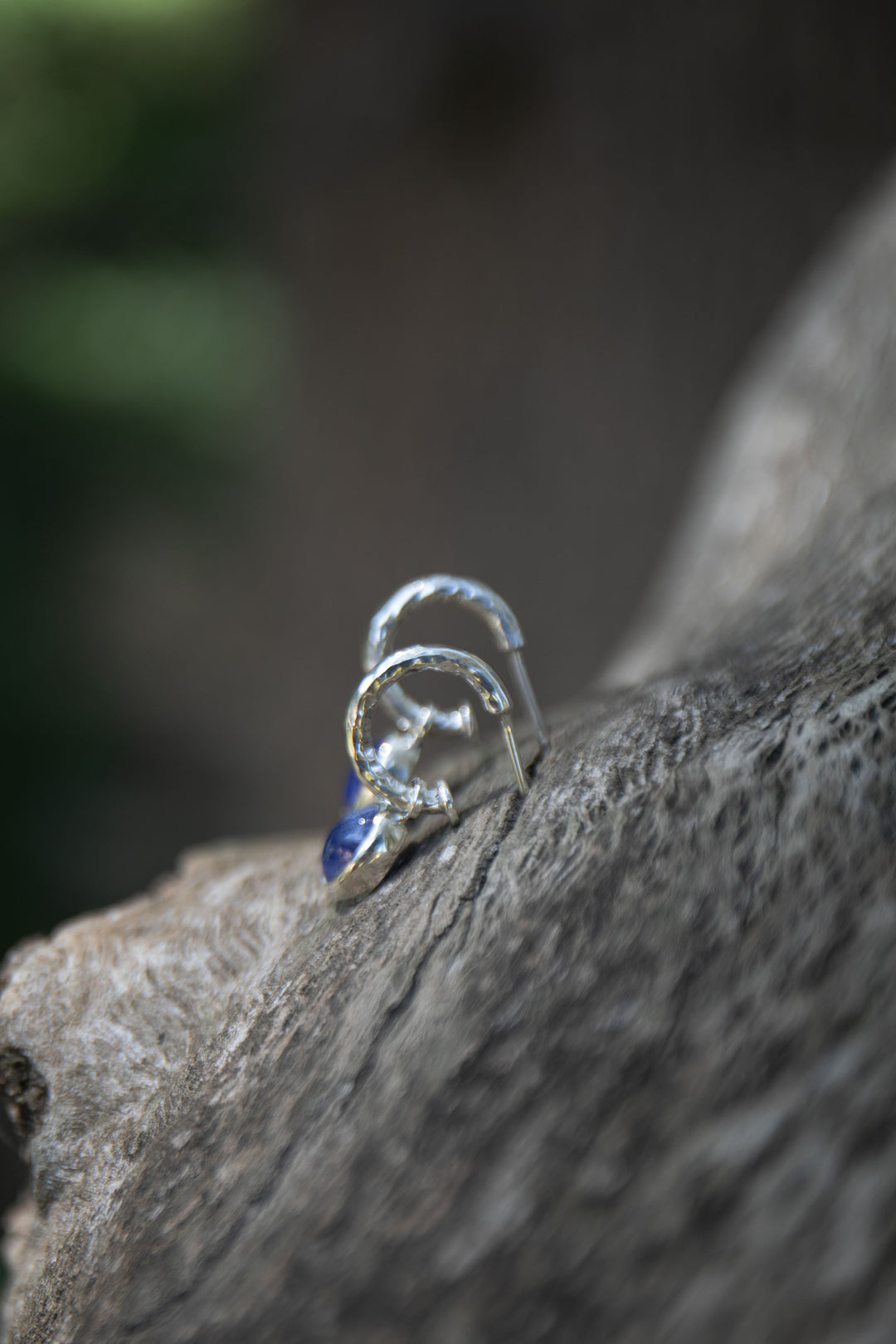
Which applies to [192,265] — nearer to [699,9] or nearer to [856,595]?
[699,9]

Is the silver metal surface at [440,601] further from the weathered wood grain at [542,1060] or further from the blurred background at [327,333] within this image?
the blurred background at [327,333]

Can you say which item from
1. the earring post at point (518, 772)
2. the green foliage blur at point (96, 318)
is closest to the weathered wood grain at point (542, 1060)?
the earring post at point (518, 772)

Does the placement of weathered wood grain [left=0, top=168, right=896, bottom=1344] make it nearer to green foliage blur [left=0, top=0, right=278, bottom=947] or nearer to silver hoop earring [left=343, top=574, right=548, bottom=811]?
silver hoop earring [left=343, top=574, right=548, bottom=811]

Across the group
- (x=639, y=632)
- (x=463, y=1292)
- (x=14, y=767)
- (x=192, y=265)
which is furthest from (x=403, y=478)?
(x=463, y=1292)

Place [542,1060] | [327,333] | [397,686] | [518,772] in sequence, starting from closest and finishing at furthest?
1. [542,1060]
2. [518,772]
3. [397,686]
4. [327,333]

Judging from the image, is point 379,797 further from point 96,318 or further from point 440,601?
point 96,318

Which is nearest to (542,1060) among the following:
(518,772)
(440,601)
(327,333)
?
(518,772)
